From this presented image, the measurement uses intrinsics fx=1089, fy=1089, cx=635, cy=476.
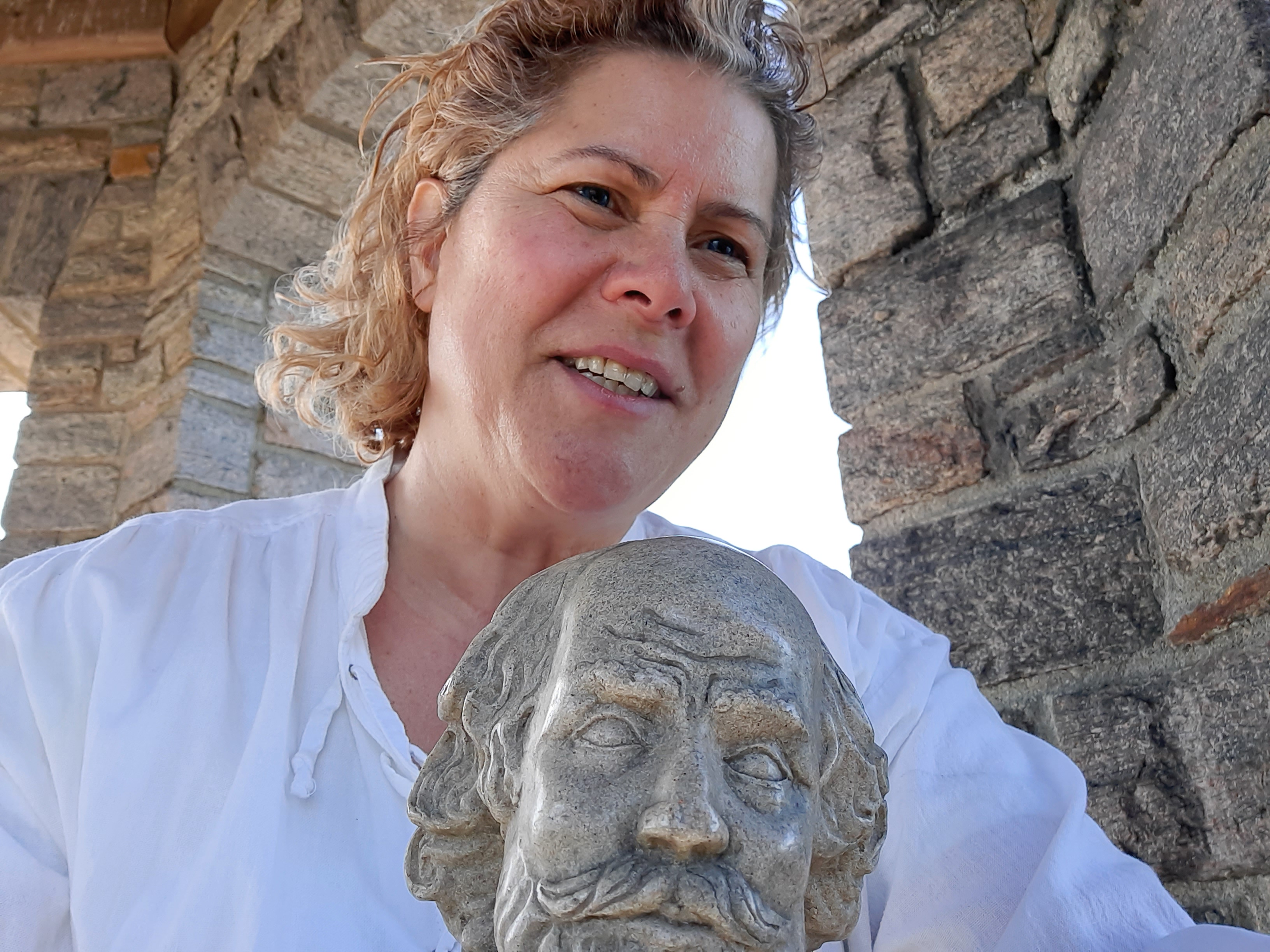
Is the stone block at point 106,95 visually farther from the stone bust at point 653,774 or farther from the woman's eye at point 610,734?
→ the woman's eye at point 610,734

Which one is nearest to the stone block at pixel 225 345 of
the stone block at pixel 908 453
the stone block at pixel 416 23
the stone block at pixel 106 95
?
the stone block at pixel 416 23

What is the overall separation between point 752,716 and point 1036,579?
3.73 feet

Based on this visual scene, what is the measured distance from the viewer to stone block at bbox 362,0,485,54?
10.7ft

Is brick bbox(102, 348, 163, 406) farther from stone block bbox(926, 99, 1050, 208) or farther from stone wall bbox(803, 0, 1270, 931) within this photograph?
stone block bbox(926, 99, 1050, 208)

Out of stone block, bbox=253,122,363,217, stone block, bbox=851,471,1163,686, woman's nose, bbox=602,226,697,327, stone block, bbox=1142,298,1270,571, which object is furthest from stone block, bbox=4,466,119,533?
stone block, bbox=1142,298,1270,571

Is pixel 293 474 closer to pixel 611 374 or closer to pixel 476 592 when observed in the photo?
pixel 476 592

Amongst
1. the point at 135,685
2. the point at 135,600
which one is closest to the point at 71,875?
the point at 135,685

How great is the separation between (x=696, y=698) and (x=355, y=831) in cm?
60

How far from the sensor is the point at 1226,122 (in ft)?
4.44

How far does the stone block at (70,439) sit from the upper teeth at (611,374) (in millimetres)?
3065

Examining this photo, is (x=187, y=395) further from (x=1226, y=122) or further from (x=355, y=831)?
(x=1226, y=122)

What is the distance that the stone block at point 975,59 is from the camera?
75.6 inches

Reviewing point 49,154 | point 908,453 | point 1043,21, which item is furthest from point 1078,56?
point 49,154

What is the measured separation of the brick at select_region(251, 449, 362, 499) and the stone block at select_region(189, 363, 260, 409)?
0.19 metres
